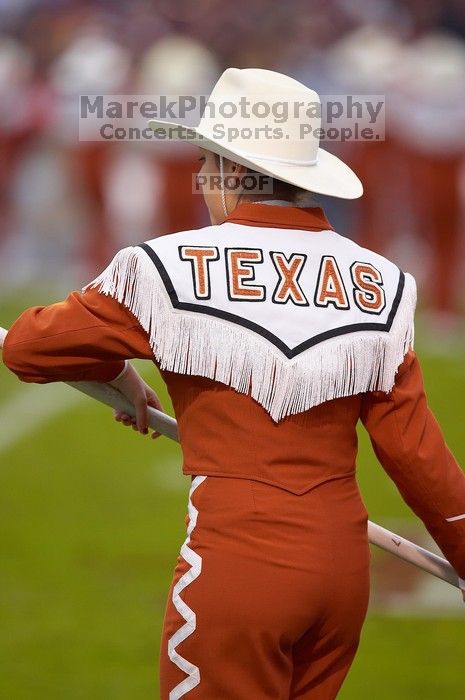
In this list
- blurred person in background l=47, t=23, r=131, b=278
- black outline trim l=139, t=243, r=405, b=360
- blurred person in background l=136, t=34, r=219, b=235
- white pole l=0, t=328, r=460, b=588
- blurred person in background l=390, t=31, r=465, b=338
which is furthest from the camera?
blurred person in background l=47, t=23, r=131, b=278

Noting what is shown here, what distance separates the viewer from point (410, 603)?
495 centimetres

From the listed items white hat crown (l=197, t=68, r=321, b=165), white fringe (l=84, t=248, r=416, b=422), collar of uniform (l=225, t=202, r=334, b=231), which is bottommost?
white fringe (l=84, t=248, r=416, b=422)

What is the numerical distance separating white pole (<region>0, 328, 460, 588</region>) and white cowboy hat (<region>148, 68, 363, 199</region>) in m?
0.60

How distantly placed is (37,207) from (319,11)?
162 inches

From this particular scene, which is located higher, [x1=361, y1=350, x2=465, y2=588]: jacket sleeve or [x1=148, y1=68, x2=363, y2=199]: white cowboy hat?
[x1=148, y1=68, x2=363, y2=199]: white cowboy hat

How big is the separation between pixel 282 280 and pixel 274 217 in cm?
14

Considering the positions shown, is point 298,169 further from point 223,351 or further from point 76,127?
point 76,127

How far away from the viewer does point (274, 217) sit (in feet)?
8.89

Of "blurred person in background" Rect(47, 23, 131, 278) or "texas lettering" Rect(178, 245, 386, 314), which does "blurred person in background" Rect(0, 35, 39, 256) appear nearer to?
"blurred person in background" Rect(47, 23, 131, 278)

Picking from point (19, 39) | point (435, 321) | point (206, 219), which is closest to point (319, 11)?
point (19, 39)

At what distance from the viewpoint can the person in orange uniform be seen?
8.60 feet

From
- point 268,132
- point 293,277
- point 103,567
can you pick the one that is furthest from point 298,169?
point 103,567

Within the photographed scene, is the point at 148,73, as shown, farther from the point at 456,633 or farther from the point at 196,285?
the point at 196,285

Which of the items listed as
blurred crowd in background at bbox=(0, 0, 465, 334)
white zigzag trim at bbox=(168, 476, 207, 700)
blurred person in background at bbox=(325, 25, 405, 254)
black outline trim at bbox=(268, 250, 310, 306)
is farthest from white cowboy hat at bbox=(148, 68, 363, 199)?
blurred person in background at bbox=(325, 25, 405, 254)
